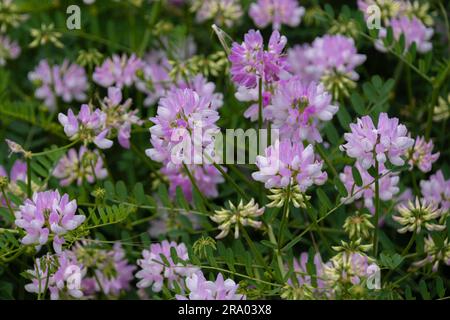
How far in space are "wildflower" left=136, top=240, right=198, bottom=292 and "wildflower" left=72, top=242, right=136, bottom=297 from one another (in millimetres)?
118

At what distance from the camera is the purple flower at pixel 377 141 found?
4.05 ft

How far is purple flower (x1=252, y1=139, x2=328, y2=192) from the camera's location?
121 centimetres

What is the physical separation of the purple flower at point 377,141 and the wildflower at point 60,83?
38.5 inches

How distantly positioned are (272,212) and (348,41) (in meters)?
0.50

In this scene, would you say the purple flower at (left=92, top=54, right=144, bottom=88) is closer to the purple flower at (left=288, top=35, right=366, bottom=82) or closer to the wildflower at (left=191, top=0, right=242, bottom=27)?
the wildflower at (left=191, top=0, right=242, bottom=27)

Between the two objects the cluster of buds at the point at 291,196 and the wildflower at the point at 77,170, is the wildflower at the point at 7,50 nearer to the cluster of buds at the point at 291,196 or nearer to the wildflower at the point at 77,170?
the wildflower at the point at 77,170

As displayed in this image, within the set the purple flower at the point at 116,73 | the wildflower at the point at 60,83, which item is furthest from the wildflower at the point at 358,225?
the wildflower at the point at 60,83

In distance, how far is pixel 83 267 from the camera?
60.6 inches

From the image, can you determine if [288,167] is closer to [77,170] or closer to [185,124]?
[185,124]

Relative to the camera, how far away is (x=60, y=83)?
202 centimetres

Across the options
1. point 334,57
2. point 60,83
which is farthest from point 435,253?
point 60,83

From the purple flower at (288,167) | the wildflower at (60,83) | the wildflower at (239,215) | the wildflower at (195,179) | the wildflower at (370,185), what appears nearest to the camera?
the purple flower at (288,167)
